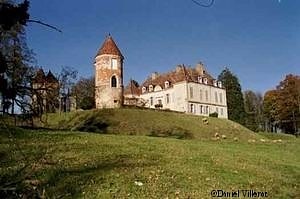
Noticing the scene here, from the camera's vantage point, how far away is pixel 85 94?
60.5 meters

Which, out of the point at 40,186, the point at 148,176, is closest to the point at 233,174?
the point at 148,176

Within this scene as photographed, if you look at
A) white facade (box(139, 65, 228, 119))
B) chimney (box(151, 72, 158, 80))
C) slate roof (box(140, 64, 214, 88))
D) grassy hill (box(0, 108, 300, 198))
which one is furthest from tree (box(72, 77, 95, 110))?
grassy hill (box(0, 108, 300, 198))

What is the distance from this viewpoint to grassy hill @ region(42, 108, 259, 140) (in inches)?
1580

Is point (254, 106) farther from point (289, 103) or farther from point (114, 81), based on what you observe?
point (114, 81)

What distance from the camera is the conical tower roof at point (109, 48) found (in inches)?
2426

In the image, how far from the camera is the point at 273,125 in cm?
9931

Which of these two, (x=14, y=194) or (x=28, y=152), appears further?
(x=28, y=152)

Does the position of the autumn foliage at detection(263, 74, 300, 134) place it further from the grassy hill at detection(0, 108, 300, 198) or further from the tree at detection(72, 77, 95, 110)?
the grassy hill at detection(0, 108, 300, 198)

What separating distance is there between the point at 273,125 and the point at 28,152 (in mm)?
91286

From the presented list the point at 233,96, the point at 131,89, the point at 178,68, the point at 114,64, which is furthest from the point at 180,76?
the point at 114,64

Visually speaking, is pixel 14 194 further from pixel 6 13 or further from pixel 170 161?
pixel 170 161

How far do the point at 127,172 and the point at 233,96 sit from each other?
81718 millimetres

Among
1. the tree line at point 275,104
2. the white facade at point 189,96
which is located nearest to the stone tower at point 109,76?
the white facade at point 189,96

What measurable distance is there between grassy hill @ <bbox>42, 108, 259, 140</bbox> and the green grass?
21.8 m
